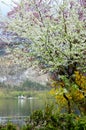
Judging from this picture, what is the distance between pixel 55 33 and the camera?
14062 mm

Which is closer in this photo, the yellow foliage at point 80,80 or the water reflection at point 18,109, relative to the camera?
the yellow foliage at point 80,80

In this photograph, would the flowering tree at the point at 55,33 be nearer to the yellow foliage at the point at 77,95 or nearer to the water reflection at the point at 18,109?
the yellow foliage at the point at 77,95

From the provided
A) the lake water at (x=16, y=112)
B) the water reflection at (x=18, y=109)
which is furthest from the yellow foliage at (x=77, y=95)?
the water reflection at (x=18, y=109)

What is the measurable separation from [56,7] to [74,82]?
10.5ft

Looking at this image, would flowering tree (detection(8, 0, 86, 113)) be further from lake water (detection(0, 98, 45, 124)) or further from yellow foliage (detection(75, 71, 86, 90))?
lake water (detection(0, 98, 45, 124))

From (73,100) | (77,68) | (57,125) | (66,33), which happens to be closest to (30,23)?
(66,33)

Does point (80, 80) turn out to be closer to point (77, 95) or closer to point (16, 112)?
point (77, 95)

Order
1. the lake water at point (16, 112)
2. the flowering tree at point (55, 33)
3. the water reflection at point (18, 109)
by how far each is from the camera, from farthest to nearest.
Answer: the water reflection at point (18, 109), the lake water at point (16, 112), the flowering tree at point (55, 33)

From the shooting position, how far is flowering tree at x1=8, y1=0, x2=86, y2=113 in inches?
543

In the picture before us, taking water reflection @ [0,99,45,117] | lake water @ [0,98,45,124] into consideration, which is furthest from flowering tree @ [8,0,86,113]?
water reflection @ [0,99,45,117]

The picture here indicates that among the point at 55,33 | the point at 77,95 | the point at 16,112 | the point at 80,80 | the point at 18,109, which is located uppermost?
the point at 18,109

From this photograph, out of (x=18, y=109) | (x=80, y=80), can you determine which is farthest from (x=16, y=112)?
(x=80, y=80)

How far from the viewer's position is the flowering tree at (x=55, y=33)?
13789 mm

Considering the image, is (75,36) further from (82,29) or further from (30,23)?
(30,23)
